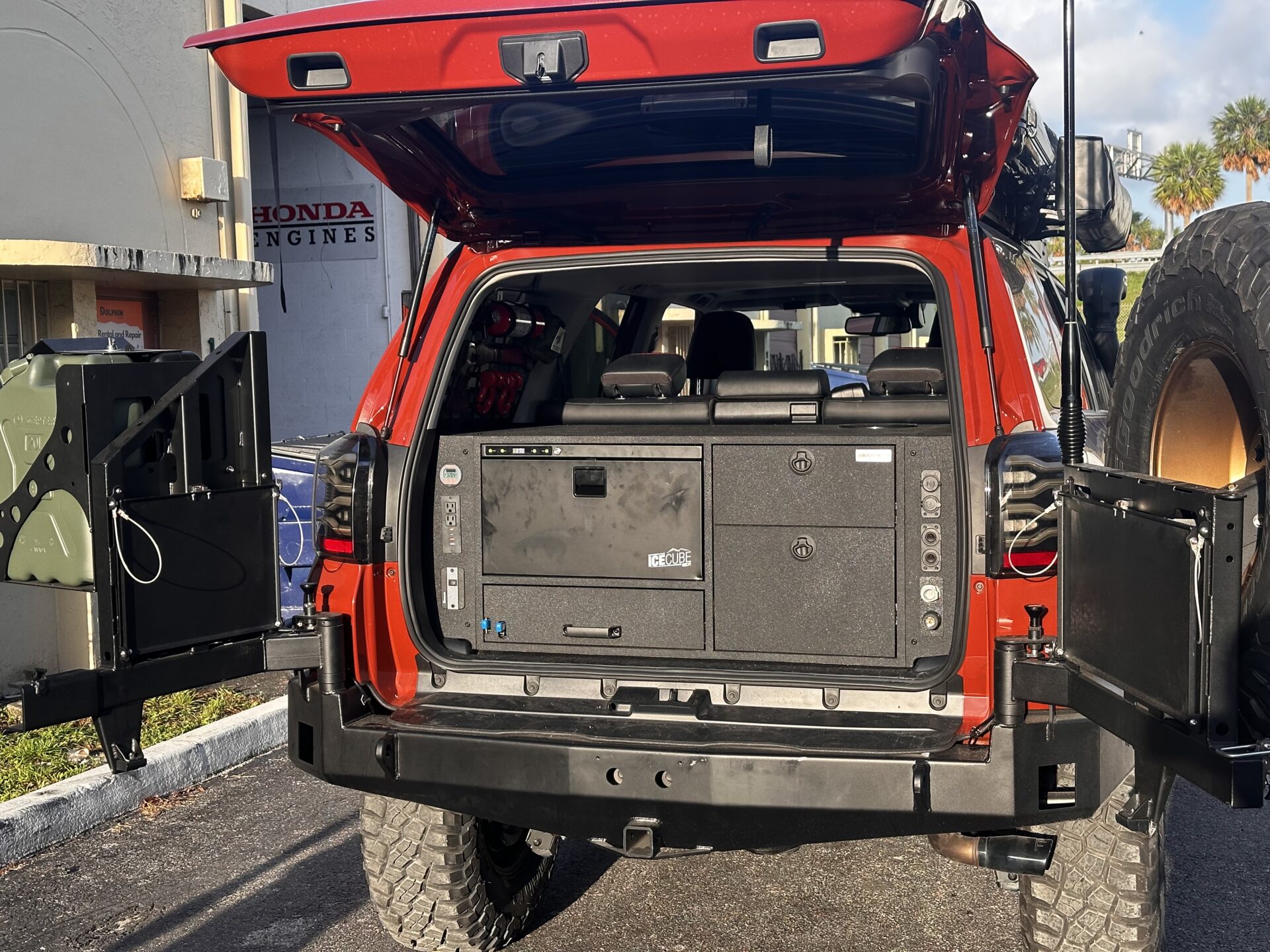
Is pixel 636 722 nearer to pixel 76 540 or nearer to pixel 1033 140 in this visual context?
pixel 76 540

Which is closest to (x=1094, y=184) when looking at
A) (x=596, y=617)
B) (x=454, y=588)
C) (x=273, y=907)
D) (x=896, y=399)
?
(x=896, y=399)

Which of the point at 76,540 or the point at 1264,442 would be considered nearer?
the point at 1264,442

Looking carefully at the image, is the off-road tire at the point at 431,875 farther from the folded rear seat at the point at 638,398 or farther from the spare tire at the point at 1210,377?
the spare tire at the point at 1210,377

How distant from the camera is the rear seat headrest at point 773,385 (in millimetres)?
3816

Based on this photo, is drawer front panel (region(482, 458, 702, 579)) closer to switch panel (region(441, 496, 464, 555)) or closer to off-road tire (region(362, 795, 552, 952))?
switch panel (region(441, 496, 464, 555))

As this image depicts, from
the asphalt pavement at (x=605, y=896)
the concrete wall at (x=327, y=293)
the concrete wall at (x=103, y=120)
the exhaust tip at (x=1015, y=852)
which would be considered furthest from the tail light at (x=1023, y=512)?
the concrete wall at (x=327, y=293)

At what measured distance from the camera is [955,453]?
312 cm

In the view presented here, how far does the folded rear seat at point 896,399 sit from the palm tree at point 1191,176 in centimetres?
5976

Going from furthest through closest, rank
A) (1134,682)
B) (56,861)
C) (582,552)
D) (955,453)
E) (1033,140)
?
(56,861) → (1033,140) → (582,552) → (955,453) → (1134,682)

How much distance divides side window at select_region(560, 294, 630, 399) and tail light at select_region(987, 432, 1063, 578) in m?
2.26

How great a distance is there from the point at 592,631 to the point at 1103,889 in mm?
1502

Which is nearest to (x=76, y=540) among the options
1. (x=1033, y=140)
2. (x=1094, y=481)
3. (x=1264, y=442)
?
(x=1094, y=481)

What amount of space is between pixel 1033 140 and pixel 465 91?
2151 mm

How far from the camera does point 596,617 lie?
3.71 metres
